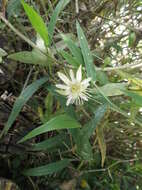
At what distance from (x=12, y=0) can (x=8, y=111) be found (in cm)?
23

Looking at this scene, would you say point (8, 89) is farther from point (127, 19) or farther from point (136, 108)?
point (127, 19)

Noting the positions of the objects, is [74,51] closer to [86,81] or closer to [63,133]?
Answer: [86,81]

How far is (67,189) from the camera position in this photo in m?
0.60

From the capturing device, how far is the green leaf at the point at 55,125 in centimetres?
42

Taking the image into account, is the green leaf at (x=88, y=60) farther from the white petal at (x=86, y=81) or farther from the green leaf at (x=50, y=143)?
the green leaf at (x=50, y=143)

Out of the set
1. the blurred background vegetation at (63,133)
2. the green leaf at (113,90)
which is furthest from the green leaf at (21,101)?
the green leaf at (113,90)

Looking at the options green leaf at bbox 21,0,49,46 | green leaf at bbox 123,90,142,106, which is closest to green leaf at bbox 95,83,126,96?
green leaf at bbox 123,90,142,106

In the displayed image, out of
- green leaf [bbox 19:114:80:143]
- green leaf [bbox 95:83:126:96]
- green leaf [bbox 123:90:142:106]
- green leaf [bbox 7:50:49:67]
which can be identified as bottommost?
green leaf [bbox 19:114:80:143]

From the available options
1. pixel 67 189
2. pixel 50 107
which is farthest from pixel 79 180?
pixel 50 107

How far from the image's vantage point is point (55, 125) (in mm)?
431

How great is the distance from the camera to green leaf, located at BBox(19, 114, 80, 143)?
16.7 inches

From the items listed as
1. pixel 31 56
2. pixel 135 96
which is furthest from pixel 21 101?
pixel 135 96

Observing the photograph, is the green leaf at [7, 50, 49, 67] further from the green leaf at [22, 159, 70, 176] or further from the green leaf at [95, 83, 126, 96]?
the green leaf at [22, 159, 70, 176]

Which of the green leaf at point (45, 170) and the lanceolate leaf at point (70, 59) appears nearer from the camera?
the lanceolate leaf at point (70, 59)
